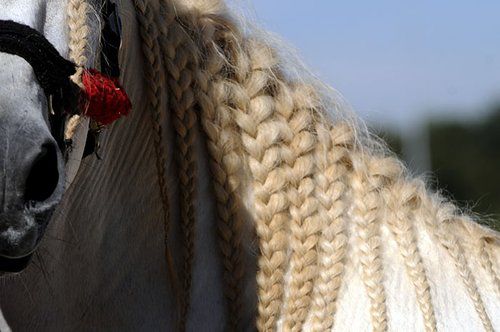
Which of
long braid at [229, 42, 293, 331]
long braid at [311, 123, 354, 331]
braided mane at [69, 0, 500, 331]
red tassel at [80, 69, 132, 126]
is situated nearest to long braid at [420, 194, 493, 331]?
braided mane at [69, 0, 500, 331]

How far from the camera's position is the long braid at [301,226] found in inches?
106

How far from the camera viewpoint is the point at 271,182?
8.95 feet

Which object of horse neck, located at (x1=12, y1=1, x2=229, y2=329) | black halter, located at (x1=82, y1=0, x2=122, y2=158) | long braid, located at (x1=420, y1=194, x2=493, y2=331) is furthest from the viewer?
long braid, located at (x1=420, y1=194, x2=493, y2=331)

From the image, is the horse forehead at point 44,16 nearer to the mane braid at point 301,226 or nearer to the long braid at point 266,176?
the long braid at point 266,176

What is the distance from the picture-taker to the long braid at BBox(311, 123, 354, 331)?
2699 millimetres

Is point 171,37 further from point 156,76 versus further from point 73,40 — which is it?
point 73,40

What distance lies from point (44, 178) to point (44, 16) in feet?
1.24

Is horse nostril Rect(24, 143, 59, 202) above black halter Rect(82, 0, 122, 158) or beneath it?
beneath

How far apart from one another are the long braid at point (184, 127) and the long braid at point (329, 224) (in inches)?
12.5

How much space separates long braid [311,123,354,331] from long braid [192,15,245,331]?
20cm

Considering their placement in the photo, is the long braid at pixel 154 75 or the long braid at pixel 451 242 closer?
the long braid at pixel 154 75

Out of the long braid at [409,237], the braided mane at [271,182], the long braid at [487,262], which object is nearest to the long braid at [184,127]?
the braided mane at [271,182]

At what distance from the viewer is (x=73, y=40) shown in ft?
7.69

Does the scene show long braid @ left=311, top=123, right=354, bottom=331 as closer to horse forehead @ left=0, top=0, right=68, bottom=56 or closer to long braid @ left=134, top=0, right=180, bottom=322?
long braid @ left=134, top=0, right=180, bottom=322
